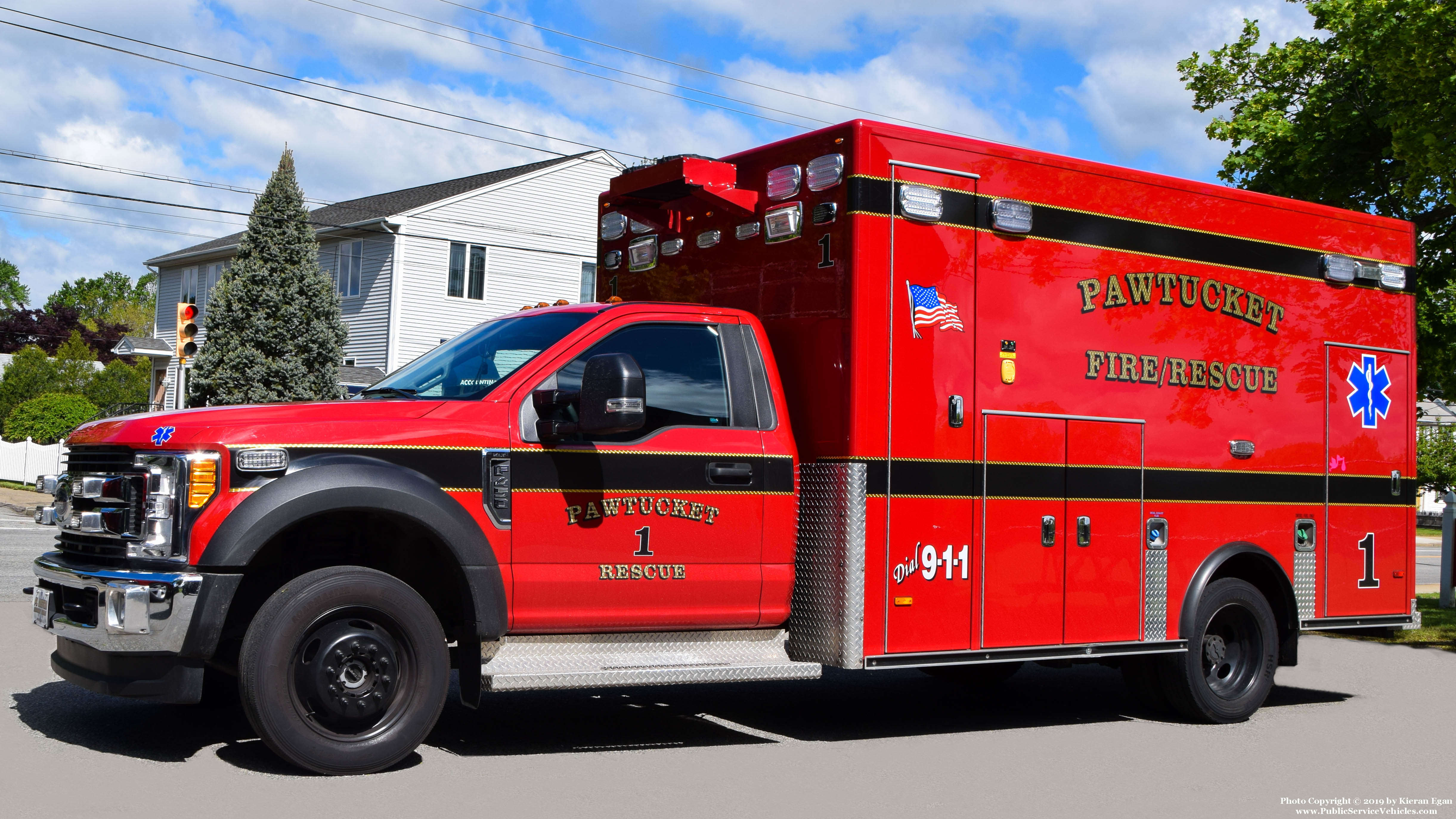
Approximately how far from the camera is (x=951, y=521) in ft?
23.8

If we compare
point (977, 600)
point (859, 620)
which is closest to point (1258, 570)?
point (977, 600)

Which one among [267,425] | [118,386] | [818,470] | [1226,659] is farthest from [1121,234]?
[118,386]

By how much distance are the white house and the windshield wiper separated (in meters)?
25.7

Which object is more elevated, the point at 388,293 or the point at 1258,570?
the point at 388,293

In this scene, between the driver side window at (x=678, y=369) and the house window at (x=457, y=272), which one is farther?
the house window at (x=457, y=272)

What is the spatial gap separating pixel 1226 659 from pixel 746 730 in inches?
127

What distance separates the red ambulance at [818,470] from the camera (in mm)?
5828

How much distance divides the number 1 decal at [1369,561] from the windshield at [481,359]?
18.6 feet

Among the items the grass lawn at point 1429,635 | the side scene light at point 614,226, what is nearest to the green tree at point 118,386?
the grass lawn at point 1429,635

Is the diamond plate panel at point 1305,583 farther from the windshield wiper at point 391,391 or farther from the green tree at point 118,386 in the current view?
the green tree at point 118,386

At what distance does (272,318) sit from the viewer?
1185 inches

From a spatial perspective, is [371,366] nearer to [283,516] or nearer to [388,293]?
[388,293]

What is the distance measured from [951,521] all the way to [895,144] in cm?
202

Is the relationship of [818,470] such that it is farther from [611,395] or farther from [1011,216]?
[1011,216]
